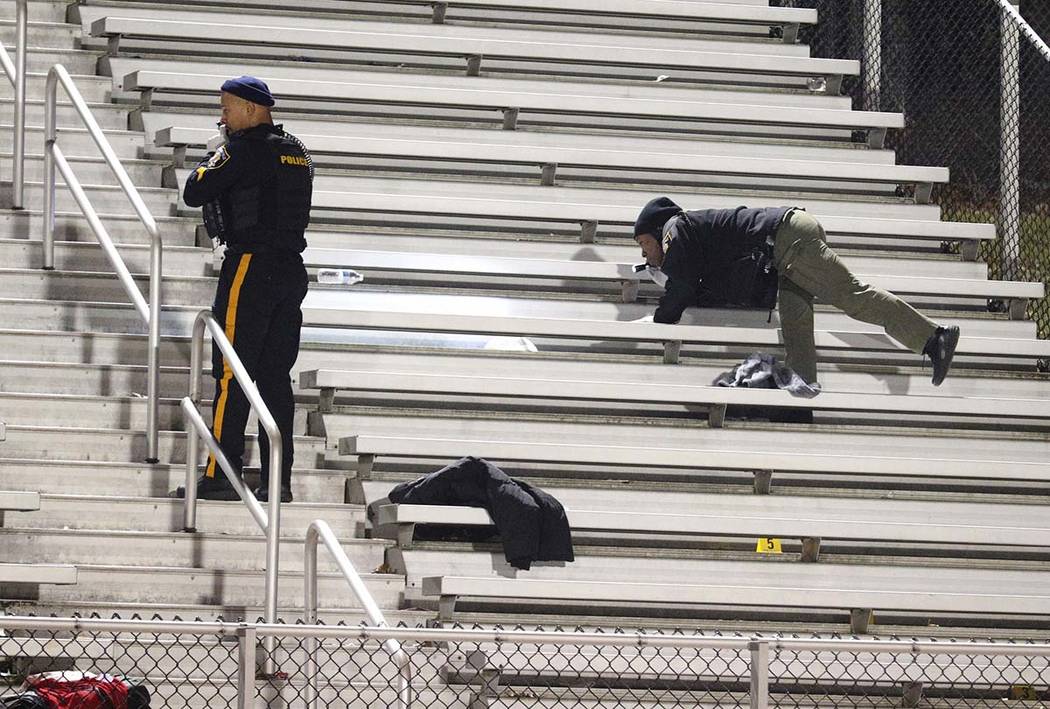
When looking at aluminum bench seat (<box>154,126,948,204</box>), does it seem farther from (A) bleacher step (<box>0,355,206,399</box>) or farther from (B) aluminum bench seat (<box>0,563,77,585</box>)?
(B) aluminum bench seat (<box>0,563,77,585</box>)

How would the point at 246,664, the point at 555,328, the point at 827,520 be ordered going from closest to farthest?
1. the point at 246,664
2. the point at 827,520
3. the point at 555,328

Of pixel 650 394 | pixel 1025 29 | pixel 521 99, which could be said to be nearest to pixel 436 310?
pixel 650 394

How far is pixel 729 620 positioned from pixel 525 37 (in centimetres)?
355

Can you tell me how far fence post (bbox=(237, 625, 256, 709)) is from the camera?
3.90 metres

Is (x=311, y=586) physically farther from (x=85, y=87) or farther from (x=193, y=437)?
(x=85, y=87)

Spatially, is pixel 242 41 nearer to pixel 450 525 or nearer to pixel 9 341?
pixel 9 341

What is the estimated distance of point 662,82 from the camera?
8.59 m

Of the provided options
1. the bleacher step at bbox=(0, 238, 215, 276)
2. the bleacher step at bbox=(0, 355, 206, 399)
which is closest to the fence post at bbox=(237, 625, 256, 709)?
the bleacher step at bbox=(0, 355, 206, 399)

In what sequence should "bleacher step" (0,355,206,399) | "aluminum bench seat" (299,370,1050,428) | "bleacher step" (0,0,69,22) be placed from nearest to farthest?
"bleacher step" (0,355,206,399) < "aluminum bench seat" (299,370,1050,428) < "bleacher step" (0,0,69,22)

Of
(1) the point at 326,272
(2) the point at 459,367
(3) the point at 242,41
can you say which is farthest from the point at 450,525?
(3) the point at 242,41

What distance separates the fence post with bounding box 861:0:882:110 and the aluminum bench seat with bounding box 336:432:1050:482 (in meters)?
2.24

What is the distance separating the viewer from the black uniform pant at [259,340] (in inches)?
235

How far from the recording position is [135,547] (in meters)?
5.85

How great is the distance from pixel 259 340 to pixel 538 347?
5.41 ft
